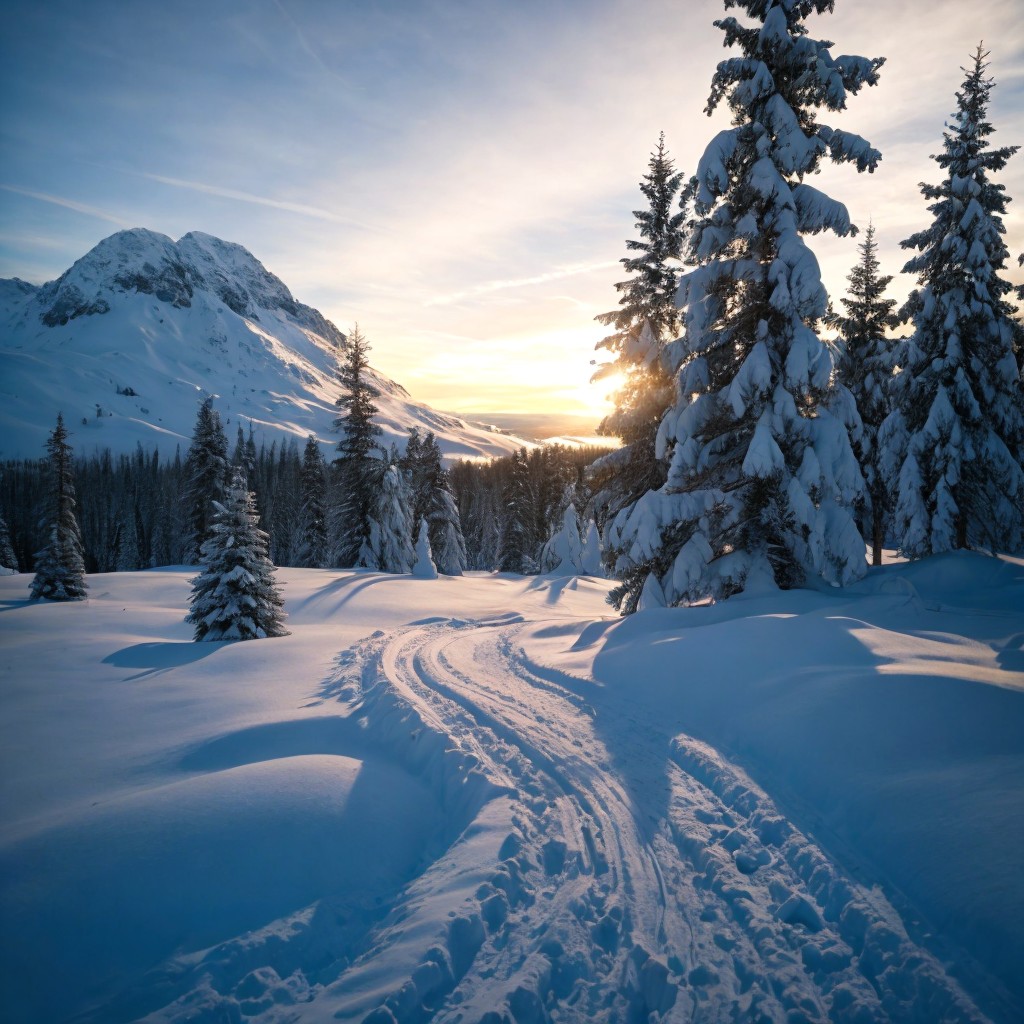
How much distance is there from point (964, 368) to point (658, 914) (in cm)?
2147

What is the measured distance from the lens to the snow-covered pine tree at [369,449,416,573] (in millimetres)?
32312

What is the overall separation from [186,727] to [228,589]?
7.50 meters

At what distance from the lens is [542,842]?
15.8ft

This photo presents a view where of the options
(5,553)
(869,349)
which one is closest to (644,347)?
(869,349)

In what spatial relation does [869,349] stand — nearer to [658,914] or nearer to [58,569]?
[658,914]

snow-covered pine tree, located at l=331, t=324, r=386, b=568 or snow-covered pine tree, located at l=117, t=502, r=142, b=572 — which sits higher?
snow-covered pine tree, located at l=331, t=324, r=386, b=568

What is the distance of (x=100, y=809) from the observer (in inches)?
180

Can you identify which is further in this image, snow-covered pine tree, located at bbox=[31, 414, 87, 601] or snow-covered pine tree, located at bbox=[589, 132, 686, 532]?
snow-covered pine tree, located at bbox=[31, 414, 87, 601]

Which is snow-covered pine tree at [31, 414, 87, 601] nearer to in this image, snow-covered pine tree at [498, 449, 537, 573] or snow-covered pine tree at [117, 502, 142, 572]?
snow-covered pine tree at [498, 449, 537, 573]

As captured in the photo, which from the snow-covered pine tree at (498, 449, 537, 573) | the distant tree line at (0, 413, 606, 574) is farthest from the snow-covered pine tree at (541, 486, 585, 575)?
the snow-covered pine tree at (498, 449, 537, 573)

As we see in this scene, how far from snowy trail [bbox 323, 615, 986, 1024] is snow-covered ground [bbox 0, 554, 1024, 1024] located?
21 mm

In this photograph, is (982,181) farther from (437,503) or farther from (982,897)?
(437,503)

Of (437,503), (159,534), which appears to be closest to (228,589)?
(437,503)

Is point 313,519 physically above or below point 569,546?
above
